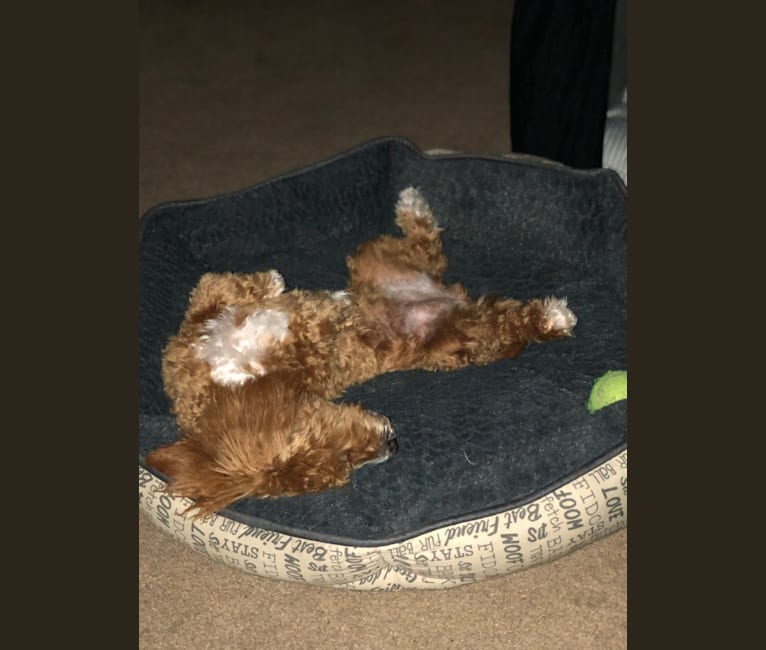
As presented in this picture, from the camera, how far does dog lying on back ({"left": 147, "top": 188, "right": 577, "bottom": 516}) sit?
2.12m

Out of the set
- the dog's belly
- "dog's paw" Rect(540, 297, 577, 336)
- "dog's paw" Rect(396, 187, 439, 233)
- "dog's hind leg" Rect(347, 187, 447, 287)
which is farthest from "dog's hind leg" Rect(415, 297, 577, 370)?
the dog's belly

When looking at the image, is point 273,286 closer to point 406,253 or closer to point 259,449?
point 406,253

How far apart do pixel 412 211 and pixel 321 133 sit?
160 cm

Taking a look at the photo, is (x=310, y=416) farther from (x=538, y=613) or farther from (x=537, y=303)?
(x=537, y=303)

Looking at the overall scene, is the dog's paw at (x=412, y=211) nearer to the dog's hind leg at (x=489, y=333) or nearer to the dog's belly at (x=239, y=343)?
the dog's hind leg at (x=489, y=333)

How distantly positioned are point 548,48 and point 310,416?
1.41 m

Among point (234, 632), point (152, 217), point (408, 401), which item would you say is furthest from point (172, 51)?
point (234, 632)

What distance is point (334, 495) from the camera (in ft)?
7.52

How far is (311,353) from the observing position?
2.47m

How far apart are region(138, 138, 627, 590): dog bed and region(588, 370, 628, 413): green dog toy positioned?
0.06 m

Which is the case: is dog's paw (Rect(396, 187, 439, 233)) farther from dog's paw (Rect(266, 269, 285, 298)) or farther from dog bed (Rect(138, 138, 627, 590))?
dog's paw (Rect(266, 269, 285, 298))

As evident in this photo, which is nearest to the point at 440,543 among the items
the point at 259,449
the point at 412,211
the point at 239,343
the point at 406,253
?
the point at 259,449

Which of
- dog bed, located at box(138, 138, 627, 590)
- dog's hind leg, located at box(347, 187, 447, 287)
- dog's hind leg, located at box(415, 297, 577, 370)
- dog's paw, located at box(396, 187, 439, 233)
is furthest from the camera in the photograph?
dog's paw, located at box(396, 187, 439, 233)

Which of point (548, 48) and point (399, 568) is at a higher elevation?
point (548, 48)
